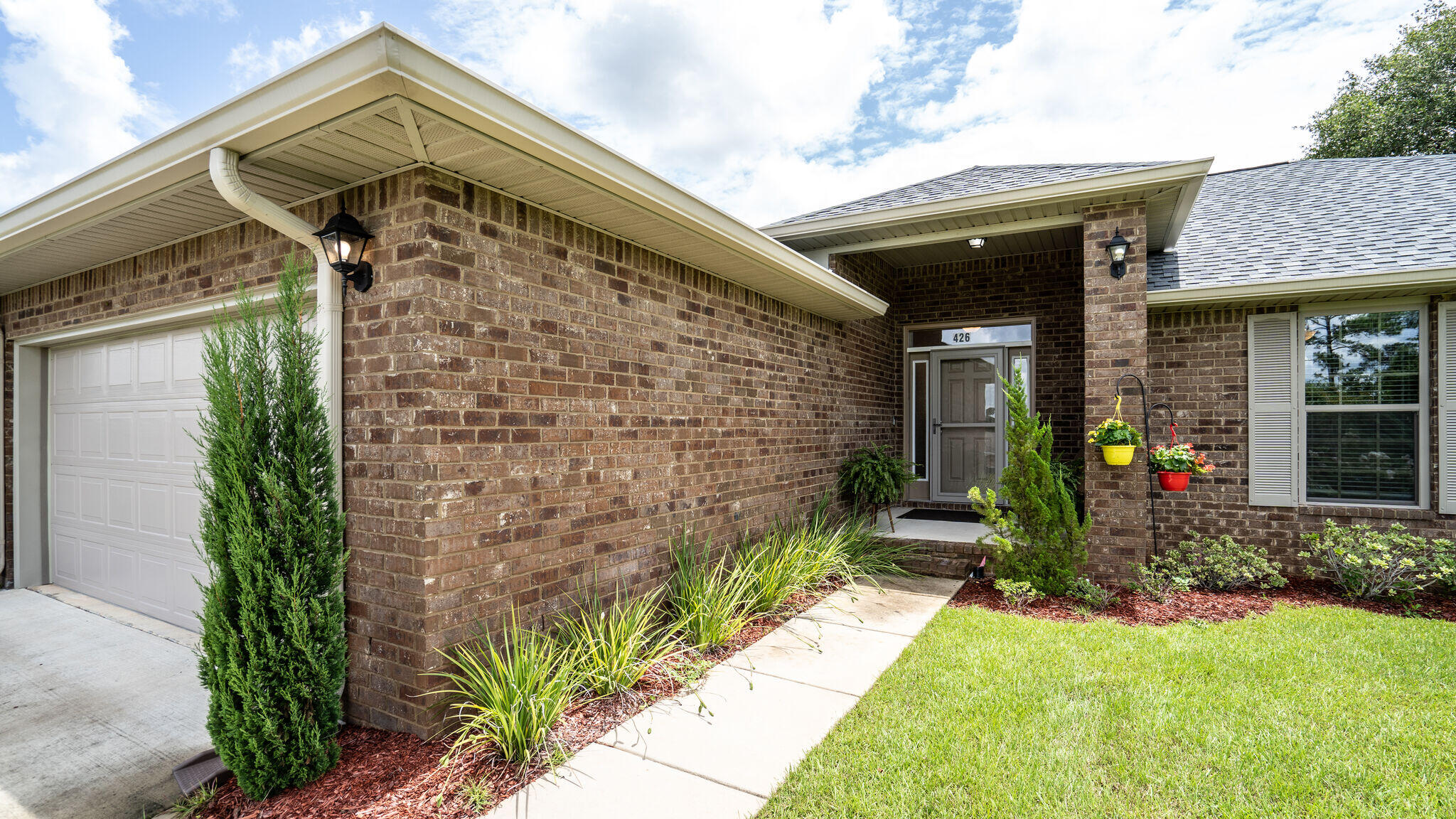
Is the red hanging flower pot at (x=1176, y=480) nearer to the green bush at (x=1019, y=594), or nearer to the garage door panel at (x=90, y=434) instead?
the green bush at (x=1019, y=594)

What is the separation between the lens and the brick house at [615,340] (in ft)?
9.04

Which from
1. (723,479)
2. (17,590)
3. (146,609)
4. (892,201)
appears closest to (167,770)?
(146,609)

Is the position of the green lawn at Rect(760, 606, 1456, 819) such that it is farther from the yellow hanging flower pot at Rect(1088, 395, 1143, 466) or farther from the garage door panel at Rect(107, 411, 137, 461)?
the garage door panel at Rect(107, 411, 137, 461)

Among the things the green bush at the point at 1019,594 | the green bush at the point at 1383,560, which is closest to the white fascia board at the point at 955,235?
the green bush at the point at 1019,594

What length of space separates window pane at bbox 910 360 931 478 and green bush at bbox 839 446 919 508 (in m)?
1.24

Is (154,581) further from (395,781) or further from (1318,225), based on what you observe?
(1318,225)

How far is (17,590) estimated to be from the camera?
5.41 m

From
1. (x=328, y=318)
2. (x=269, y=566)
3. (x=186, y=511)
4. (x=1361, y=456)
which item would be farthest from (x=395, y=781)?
(x=1361, y=456)

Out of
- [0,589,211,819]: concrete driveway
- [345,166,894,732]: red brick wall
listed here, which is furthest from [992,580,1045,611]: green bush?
[0,589,211,819]: concrete driveway

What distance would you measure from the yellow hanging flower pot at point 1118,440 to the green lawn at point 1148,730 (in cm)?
141

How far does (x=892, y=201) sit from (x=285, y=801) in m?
6.48

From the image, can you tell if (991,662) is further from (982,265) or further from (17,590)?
(17,590)

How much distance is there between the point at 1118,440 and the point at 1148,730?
278 cm

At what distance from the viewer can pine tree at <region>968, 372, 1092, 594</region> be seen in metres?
5.13
